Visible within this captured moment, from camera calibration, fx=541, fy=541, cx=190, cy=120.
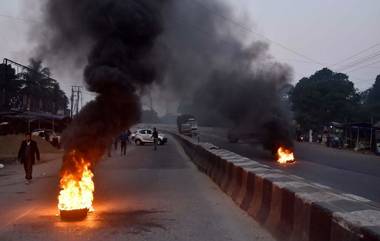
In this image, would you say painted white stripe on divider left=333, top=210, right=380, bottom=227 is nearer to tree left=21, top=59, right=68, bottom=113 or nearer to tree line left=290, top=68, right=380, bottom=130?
tree left=21, top=59, right=68, bottom=113

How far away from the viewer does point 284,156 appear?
26531mm

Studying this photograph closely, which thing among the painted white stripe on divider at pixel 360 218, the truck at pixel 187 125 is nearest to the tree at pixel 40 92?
the truck at pixel 187 125

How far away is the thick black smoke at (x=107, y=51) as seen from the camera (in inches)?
461

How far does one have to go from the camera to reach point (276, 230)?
7.53 meters

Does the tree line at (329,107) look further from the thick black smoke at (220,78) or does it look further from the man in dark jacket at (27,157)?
the man in dark jacket at (27,157)

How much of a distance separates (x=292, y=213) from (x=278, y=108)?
81.4 feet

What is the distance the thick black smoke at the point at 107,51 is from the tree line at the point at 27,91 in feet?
63.5

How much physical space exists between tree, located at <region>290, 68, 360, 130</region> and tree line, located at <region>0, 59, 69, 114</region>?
2944 cm

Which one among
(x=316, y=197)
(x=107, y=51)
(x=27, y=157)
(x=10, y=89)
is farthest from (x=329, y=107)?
(x=316, y=197)

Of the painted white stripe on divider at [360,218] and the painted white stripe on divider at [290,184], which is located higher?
the painted white stripe on divider at [360,218]

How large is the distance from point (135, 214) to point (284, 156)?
17525 millimetres

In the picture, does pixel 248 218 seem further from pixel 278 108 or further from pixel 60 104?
pixel 60 104

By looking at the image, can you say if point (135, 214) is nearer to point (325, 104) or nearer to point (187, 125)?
point (325, 104)

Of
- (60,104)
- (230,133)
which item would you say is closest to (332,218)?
(230,133)
